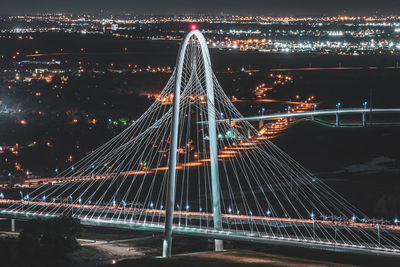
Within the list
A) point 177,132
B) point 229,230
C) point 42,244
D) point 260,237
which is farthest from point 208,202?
point 177,132

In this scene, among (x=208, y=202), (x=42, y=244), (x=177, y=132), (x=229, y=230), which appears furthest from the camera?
(x=208, y=202)

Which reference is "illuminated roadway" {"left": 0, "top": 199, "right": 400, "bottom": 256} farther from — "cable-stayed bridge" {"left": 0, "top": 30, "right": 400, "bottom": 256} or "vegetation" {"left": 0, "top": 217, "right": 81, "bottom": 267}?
"vegetation" {"left": 0, "top": 217, "right": 81, "bottom": 267}

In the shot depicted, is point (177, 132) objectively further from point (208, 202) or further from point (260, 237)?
point (208, 202)

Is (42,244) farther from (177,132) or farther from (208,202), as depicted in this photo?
(208,202)

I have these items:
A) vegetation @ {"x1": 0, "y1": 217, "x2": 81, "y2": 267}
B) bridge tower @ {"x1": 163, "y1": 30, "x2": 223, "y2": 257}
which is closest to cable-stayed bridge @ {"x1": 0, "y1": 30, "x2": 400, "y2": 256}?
bridge tower @ {"x1": 163, "y1": 30, "x2": 223, "y2": 257}

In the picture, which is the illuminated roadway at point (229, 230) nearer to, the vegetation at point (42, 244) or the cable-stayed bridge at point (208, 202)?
the cable-stayed bridge at point (208, 202)

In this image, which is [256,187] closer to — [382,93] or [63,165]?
[63,165]

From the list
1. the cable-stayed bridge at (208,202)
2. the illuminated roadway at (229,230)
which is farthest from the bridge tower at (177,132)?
the illuminated roadway at (229,230)


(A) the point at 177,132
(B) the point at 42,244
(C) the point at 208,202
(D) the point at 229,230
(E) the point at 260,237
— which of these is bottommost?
(B) the point at 42,244

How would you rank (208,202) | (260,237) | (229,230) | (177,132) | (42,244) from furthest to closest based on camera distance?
(208,202) < (42,244) < (229,230) < (260,237) < (177,132)

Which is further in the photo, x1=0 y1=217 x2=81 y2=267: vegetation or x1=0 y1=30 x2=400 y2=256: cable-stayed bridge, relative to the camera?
x1=0 y1=217 x2=81 y2=267: vegetation

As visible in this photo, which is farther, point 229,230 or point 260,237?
point 229,230

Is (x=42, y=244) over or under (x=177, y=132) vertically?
under
